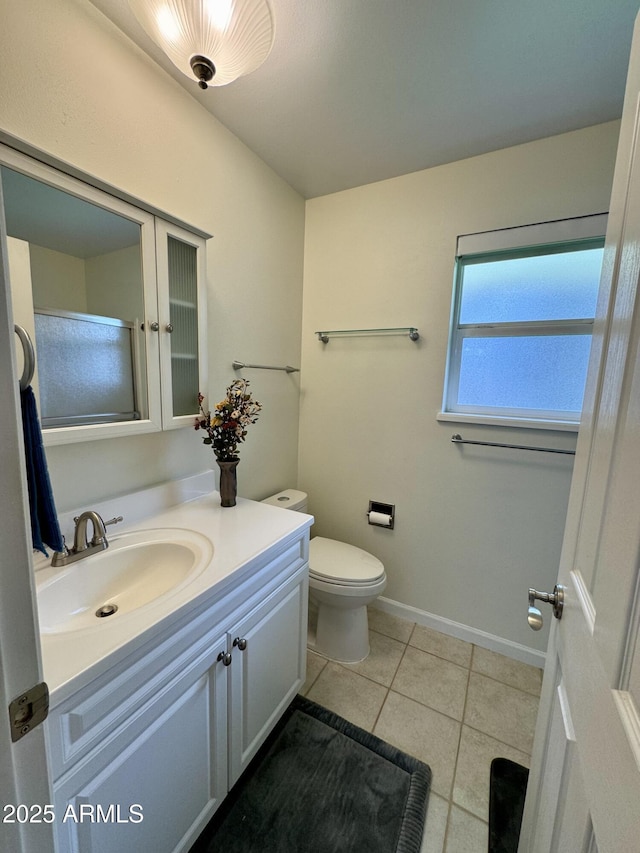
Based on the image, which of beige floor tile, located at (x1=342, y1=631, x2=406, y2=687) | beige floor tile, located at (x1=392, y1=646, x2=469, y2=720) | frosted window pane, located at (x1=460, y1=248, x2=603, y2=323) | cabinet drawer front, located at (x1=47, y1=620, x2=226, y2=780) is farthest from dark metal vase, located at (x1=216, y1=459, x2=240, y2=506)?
Result: frosted window pane, located at (x1=460, y1=248, x2=603, y2=323)

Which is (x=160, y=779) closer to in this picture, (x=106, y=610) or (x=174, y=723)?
(x=174, y=723)

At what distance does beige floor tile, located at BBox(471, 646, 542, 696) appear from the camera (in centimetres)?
161

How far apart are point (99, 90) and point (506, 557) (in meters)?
2.48

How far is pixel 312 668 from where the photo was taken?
1653 millimetres

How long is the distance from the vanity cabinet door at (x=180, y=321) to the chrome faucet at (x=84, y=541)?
369mm

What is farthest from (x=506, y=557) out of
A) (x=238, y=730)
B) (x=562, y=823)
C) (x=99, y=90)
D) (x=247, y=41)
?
(x=99, y=90)

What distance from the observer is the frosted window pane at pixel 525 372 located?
1.56 m

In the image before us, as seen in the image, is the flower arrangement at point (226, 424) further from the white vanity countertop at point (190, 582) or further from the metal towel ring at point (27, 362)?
the metal towel ring at point (27, 362)

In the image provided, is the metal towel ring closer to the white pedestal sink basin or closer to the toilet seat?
the white pedestal sink basin

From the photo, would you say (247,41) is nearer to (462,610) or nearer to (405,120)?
(405,120)

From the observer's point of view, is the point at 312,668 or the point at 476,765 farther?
the point at 312,668

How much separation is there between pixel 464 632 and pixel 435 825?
909mm

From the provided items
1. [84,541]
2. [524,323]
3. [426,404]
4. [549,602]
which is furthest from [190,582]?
[524,323]

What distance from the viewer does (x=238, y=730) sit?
1039 millimetres
